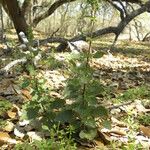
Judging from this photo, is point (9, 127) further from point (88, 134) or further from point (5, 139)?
point (88, 134)

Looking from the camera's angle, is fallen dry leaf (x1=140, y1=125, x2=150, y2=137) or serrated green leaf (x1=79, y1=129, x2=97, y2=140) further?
fallen dry leaf (x1=140, y1=125, x2=150, y2=137)

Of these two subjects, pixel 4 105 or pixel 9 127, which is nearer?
pixel 9 127

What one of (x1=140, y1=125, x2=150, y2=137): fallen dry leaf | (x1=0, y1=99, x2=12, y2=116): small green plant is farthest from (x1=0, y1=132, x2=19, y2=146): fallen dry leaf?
(x1=140, y1=125, x2=150, y2=137): fallen dry leaf

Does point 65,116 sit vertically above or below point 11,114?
above

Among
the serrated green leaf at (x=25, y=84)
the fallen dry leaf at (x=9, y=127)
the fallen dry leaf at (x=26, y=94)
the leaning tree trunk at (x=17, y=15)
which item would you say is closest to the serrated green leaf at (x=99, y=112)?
the serrated green leaf at (x=25, y=84)

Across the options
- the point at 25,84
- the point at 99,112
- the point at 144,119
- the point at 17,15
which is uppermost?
the point at 25,84

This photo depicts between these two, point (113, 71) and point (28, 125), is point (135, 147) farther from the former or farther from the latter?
point (113, 71)

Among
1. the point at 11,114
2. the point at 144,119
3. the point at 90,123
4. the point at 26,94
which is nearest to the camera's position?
the point at 90,123

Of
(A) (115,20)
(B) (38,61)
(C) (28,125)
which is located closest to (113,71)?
(B) (38,61)

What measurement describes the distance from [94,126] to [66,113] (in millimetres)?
295

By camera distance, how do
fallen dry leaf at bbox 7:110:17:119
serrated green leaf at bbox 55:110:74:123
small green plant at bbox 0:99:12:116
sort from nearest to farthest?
1. serrated green leaf at bbox 55:110:74:123
2. fallen dry leaf at bbox 7:110:17:119
3. small green plant at bbox 0:99:12:116

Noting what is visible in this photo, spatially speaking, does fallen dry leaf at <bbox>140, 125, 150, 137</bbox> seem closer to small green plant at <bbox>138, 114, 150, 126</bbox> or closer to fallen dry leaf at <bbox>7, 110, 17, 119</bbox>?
small green plant at <bbox>138, 114, 150, 126</bbox>

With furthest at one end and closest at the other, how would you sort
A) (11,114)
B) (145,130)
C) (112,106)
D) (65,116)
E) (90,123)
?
(112,106), (11,114), (145,130), (65,116), (90,123)

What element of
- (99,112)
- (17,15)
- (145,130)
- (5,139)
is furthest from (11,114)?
(17,15)
